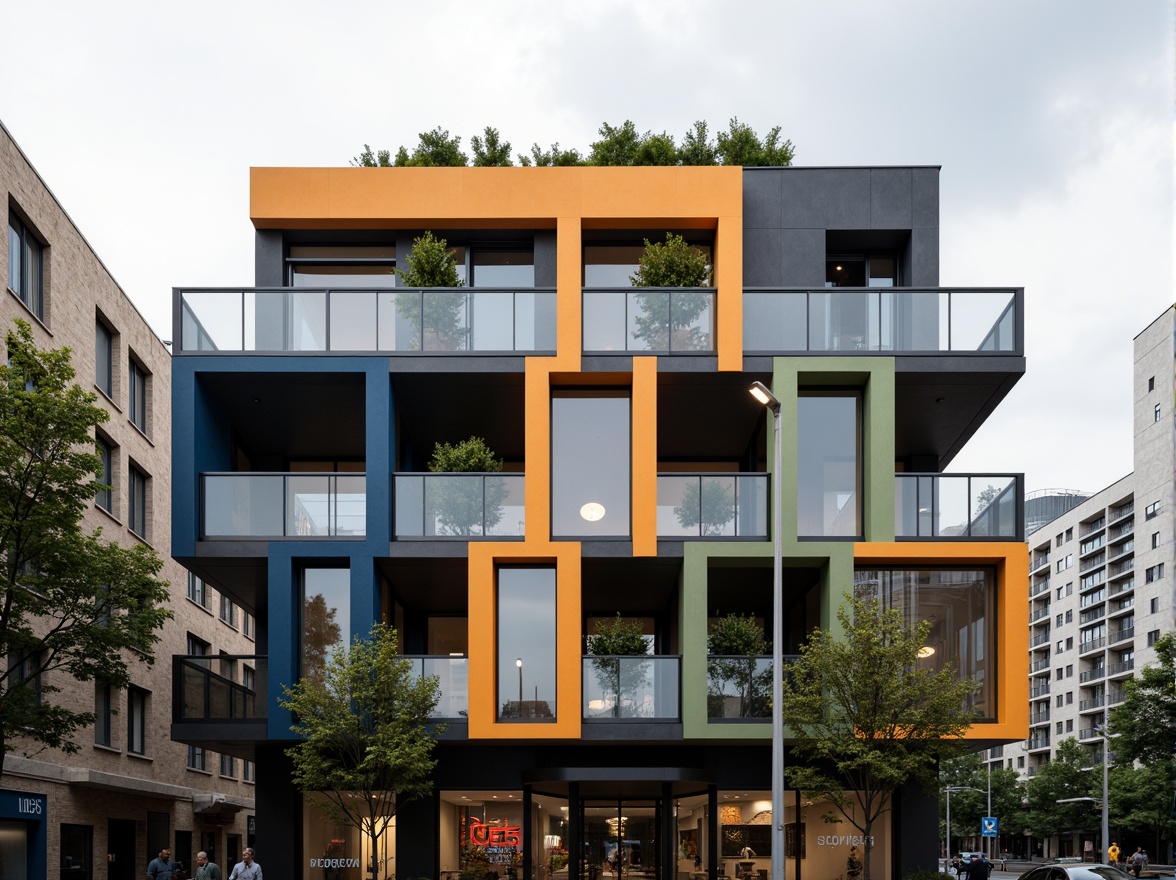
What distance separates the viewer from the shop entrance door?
24156mm

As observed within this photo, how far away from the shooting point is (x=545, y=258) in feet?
83.9

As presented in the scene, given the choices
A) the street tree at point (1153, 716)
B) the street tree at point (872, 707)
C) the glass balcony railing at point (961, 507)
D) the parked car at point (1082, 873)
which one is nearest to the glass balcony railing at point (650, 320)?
the glass balcony railing at point (961, 507)

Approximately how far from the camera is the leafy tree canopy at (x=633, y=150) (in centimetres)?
3709

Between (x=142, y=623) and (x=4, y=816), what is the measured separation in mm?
8269

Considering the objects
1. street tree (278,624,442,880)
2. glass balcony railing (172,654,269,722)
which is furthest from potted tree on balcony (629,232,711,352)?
glass balcony railing (172,654,269,722)

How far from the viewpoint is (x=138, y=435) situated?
A: 3659 centimetres

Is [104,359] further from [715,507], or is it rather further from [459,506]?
[715,507]

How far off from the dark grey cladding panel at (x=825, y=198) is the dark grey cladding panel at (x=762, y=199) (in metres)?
0.15

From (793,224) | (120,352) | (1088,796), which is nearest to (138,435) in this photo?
(120,352)

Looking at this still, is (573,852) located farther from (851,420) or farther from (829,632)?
(851,420)

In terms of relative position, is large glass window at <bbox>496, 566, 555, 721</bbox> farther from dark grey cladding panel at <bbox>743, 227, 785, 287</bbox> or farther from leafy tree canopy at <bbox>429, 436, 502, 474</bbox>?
dark grey cladding panel at <bbox>743, 227, 785, 287</bbox>

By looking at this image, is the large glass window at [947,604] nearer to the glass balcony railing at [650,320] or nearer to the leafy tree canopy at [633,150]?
the glass balcony railing at [650,320]

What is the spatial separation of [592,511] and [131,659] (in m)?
18.3

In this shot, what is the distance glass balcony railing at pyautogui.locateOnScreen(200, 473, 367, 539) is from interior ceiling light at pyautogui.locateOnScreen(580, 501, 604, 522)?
4.38 meters
